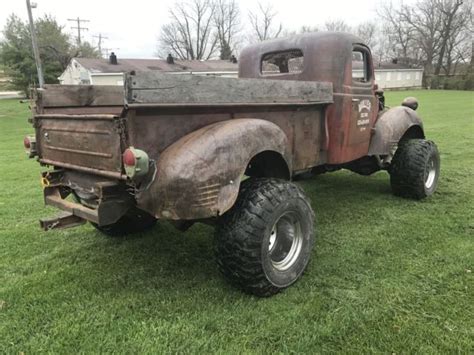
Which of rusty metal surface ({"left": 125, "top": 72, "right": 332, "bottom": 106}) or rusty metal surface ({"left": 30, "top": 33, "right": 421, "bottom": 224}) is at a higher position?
rusty metal surface ({"left": 125, "top": 72, "right": 332, "bottom": 106})

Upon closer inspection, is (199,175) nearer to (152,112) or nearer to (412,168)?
(152,112)

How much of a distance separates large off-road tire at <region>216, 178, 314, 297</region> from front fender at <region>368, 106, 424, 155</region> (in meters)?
2.02

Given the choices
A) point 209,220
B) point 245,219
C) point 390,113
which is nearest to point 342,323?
point 245,219

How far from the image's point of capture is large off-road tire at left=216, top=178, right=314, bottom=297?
2.91 meters

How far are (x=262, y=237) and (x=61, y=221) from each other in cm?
155

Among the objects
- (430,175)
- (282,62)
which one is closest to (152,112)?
(282,62)

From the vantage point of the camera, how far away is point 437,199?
545cm

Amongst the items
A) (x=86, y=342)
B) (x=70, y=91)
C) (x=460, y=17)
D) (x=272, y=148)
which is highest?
(x=460, y=17)

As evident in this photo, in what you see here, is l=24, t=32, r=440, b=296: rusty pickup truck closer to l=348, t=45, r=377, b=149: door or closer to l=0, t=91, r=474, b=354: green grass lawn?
l=348, t=45, r=377, b=149: door

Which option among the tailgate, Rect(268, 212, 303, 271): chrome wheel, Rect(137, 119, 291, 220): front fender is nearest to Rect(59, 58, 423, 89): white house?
the tailgate

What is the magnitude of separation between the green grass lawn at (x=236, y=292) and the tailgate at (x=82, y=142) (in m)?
0.98

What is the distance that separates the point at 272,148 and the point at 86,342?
5.94 feet

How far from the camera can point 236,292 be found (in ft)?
10.4

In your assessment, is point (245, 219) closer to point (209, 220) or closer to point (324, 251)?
point (209, 220)
